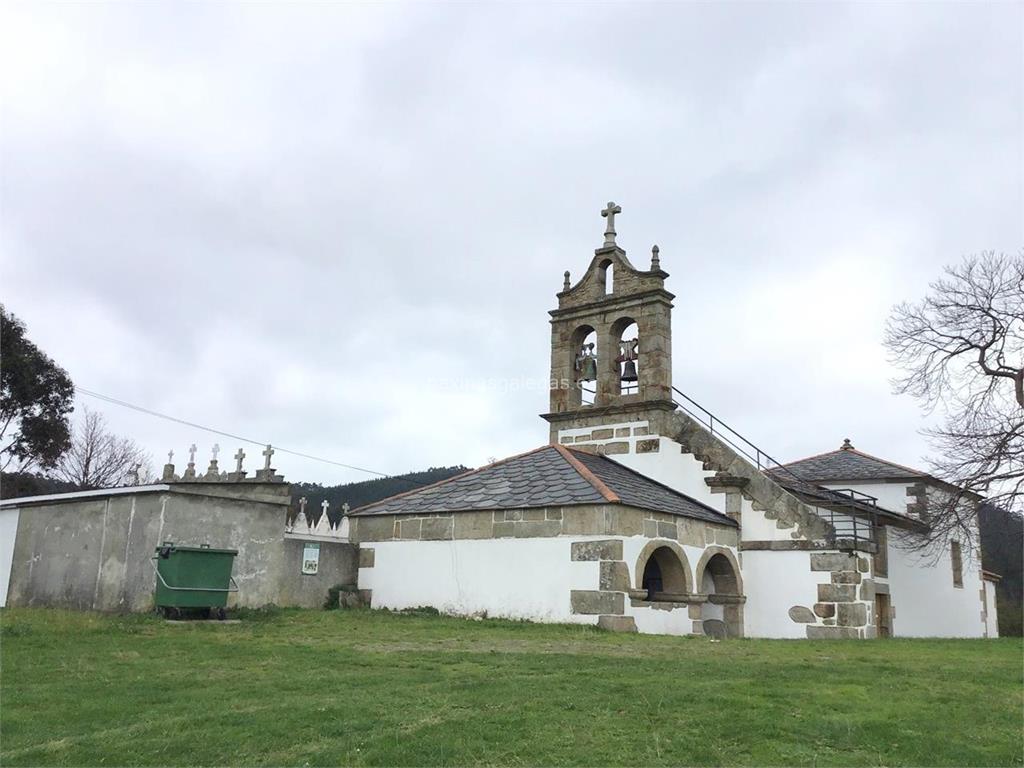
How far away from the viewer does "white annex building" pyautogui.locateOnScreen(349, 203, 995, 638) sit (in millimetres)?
15094

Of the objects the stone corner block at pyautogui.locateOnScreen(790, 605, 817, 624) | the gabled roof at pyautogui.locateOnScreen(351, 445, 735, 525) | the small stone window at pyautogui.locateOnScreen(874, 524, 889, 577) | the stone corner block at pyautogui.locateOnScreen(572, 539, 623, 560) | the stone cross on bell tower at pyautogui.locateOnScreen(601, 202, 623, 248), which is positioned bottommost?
the stone corner block at pyautogui.locateOnScreen(790, 605, 817, 624)

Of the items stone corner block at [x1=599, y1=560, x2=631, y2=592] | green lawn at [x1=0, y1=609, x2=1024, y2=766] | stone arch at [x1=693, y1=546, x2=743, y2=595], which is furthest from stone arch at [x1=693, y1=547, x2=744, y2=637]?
green lawn at [x1=0, y1=609, x2=1024, y2=766]

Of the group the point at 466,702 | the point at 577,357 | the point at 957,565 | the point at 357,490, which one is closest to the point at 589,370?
the point at 577,357

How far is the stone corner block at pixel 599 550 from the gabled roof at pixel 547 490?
2.26ft

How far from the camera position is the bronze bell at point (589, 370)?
21.0 metres

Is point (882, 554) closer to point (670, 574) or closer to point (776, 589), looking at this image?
point (776, 589)

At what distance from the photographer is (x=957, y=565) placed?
2627 centimetres

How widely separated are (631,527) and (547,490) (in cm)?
192

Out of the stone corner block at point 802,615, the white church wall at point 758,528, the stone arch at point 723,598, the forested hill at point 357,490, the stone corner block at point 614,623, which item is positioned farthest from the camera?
the forested hill at point 357,490

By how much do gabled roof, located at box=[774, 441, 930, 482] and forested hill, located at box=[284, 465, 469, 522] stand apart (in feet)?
97.1

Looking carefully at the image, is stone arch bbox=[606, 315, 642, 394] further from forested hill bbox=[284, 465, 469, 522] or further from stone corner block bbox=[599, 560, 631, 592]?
forested hill bbox=[284, 465, 469, 522]

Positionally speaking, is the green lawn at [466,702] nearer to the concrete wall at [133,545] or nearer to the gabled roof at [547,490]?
the concrete wall at [133,545]

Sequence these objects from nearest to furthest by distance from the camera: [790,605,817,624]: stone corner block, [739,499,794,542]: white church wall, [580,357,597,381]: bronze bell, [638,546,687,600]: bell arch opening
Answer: [638,546,687,600]: bell arch opening
[790,605,817,624]: stone corner block
[739,499,794,542]: white church wall
[580,357,597,381]: bronze bell

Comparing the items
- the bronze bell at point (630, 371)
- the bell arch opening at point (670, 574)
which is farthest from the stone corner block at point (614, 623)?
the bronze bell at point (630, 371)
